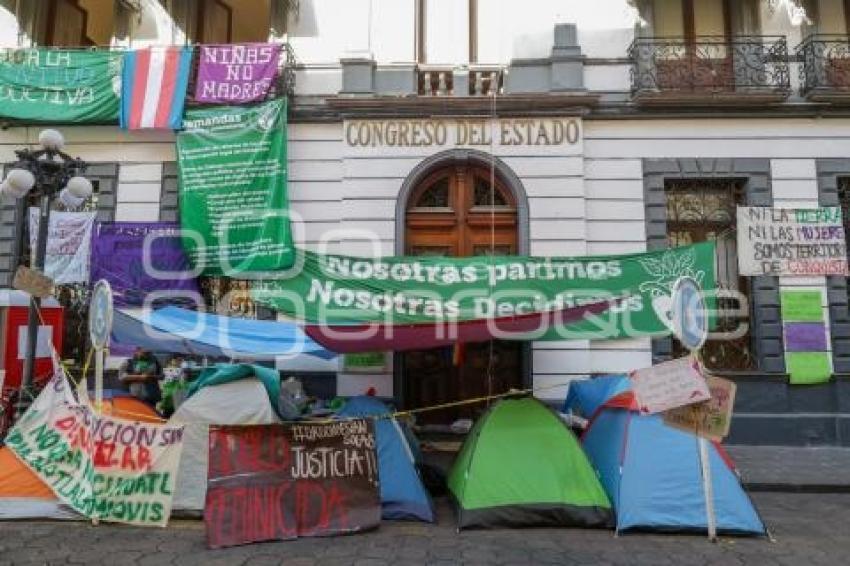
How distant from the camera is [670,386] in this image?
6.40 meters

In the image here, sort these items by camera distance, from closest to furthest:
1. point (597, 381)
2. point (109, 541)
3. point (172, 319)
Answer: point (109, 541)
point (597, 381)
point (172, 319)

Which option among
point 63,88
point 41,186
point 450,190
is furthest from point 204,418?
point 63,88

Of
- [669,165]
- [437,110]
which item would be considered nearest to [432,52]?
[437,110]

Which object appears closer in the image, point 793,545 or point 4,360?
point 793,545

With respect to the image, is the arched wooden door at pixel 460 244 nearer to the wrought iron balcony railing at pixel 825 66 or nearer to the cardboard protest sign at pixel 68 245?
the wrought iron balcony railing at pixel 825 66

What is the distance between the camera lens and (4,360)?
11.2 m

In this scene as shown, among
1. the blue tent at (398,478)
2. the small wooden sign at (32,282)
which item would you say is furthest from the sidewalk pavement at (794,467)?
the small wooden sign at (32,282)

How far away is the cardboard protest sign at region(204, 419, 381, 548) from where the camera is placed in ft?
20.6

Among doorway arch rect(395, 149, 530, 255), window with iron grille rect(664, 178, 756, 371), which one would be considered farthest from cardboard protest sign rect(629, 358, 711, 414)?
window with iron grille rect(664, 178, 756, 371)

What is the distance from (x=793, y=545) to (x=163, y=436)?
6.42m

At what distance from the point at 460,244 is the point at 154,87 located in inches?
251

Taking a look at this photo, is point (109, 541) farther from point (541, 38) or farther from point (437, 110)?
Result: point (541, 38)

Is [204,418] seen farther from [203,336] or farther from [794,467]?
[794,467]

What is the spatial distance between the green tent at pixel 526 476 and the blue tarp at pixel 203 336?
9.71ft
